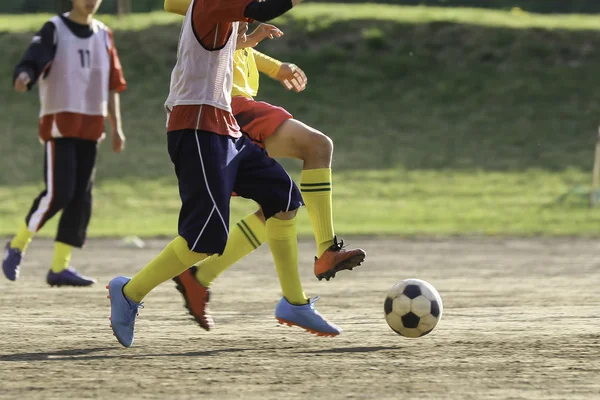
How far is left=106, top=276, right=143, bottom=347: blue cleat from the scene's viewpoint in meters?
5.67

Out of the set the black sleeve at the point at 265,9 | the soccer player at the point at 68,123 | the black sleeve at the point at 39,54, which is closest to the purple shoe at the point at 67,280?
the soccer player at the point at 68,123

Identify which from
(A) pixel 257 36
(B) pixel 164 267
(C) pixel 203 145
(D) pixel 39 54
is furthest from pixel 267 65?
(D) pixel 39 54

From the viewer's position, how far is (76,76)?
Result: 8.86m

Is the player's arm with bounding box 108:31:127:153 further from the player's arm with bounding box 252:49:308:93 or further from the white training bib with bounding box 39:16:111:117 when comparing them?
the player's arm with bounding box 252:49:308:93

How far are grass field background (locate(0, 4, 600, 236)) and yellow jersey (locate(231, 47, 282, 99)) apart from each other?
8.33 metres

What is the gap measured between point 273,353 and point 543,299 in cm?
290

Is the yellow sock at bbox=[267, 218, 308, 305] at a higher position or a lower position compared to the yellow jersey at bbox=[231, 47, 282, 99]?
lower

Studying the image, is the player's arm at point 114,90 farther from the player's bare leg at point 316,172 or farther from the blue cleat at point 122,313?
the blue cleat at point 122,313

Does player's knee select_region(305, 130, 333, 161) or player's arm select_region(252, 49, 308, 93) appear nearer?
player's knee select_region(305, 130, 333, 161)

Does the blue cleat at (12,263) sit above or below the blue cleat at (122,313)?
below

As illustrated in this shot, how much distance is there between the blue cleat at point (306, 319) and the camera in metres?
6.02

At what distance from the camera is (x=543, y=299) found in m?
7.82

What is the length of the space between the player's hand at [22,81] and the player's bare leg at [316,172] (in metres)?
2.48

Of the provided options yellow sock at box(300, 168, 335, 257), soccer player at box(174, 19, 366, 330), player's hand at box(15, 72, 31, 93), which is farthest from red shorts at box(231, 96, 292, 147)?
player's hand at box(15, 72, 31, 93)
